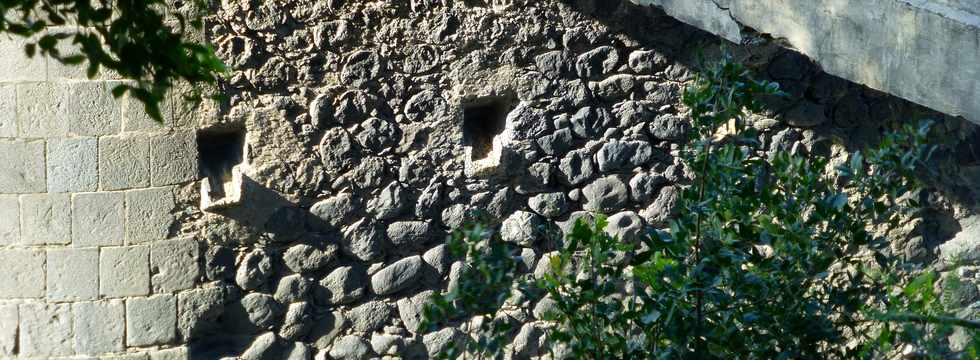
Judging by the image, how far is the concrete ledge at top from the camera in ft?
13.3

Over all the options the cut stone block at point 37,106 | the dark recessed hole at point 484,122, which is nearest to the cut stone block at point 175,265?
the cut stone block at point 37,106

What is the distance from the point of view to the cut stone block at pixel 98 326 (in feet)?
17.0

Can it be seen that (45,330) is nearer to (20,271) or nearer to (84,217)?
(20,271)

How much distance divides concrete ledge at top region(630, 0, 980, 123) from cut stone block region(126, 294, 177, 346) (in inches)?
111

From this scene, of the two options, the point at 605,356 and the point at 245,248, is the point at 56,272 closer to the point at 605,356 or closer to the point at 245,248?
the point at 245,248

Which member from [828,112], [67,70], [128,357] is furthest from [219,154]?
[828,112]

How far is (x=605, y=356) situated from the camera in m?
2.98

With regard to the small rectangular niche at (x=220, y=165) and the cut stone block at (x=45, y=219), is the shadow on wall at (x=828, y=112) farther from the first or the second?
the cut stone block at (x=45, y=219)

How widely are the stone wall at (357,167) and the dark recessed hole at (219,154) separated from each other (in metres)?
0.01

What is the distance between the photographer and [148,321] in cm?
521

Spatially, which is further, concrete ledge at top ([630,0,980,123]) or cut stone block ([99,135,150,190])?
cut stone block ([99,135,150,190])

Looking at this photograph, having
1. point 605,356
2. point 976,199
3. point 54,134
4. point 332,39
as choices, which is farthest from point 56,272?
point 976,199

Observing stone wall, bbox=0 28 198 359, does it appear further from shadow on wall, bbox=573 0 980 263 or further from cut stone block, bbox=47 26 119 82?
shadow on wall, bbox=573 0 980 263

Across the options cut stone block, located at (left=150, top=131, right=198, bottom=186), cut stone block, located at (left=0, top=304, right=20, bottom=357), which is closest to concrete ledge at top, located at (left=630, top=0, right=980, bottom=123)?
cut stone block, located at (left=150, top=131, right=198, bottom=186)
